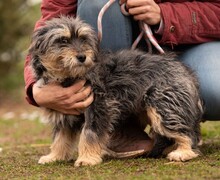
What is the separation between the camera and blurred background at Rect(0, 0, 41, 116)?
11734mm

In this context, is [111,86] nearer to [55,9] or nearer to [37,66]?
[37,66]

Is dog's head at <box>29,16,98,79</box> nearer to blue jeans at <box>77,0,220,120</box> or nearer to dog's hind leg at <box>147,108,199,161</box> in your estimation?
blue jeans at <box>77,0,220,120</box>

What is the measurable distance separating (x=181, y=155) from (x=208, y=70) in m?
0.90

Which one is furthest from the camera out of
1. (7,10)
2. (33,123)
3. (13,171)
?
(7,10)

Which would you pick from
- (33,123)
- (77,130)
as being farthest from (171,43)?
(33,123)

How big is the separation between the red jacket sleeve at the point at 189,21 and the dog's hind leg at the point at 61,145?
1.09 meters

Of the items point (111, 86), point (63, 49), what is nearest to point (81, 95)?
point (111, 86)

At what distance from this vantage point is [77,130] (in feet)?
13.8

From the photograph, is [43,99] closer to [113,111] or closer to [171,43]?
[113,111]

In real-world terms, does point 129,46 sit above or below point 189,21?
below

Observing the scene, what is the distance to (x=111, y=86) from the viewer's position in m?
4.02

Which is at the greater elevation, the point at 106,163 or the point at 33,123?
the point at 106,163

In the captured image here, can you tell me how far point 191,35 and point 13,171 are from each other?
1.84 meters

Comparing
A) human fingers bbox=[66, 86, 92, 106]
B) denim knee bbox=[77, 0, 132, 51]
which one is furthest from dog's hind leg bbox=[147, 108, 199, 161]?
denim knee bbox=[77, 0, 132, 51]
